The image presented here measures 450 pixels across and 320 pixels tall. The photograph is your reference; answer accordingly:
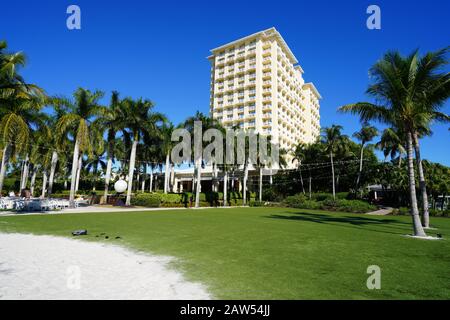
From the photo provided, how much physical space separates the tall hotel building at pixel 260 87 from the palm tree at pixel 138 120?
41256 mm

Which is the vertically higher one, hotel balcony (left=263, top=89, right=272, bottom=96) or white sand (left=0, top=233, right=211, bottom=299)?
hotel balcony (left=263, top=89, right=272, bottom=96)

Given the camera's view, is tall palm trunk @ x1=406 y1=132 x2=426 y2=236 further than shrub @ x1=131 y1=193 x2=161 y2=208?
→ No

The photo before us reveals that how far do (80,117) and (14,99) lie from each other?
37.3 feet

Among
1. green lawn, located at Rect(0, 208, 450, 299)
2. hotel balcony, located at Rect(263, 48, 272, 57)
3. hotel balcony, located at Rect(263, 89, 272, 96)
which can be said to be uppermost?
hotel balcony, located at Rect(263, 48, 272, 57)

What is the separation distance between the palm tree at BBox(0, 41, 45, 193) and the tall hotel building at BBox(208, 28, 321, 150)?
58.2m

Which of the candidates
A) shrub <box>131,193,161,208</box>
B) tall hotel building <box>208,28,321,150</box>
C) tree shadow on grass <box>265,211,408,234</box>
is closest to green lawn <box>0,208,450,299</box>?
tree shadow on grass <box>265,211,408,234</box>

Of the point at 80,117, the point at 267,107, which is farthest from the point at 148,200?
the point at 267,107

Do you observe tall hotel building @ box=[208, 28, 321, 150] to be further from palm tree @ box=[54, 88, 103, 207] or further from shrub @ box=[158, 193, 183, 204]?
palm tree @ box=[54, 88, 103, 207]

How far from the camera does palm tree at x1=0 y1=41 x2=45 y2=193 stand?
15.7 m

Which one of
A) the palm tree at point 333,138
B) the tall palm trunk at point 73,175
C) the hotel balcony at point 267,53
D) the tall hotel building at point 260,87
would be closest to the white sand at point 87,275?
the tall palm trunk at point 73,175

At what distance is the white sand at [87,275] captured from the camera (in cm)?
446

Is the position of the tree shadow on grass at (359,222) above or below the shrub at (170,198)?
below

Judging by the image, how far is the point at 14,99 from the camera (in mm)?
17578

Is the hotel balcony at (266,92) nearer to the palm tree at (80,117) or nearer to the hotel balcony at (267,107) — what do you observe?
the hotel balcony at (267,107)
